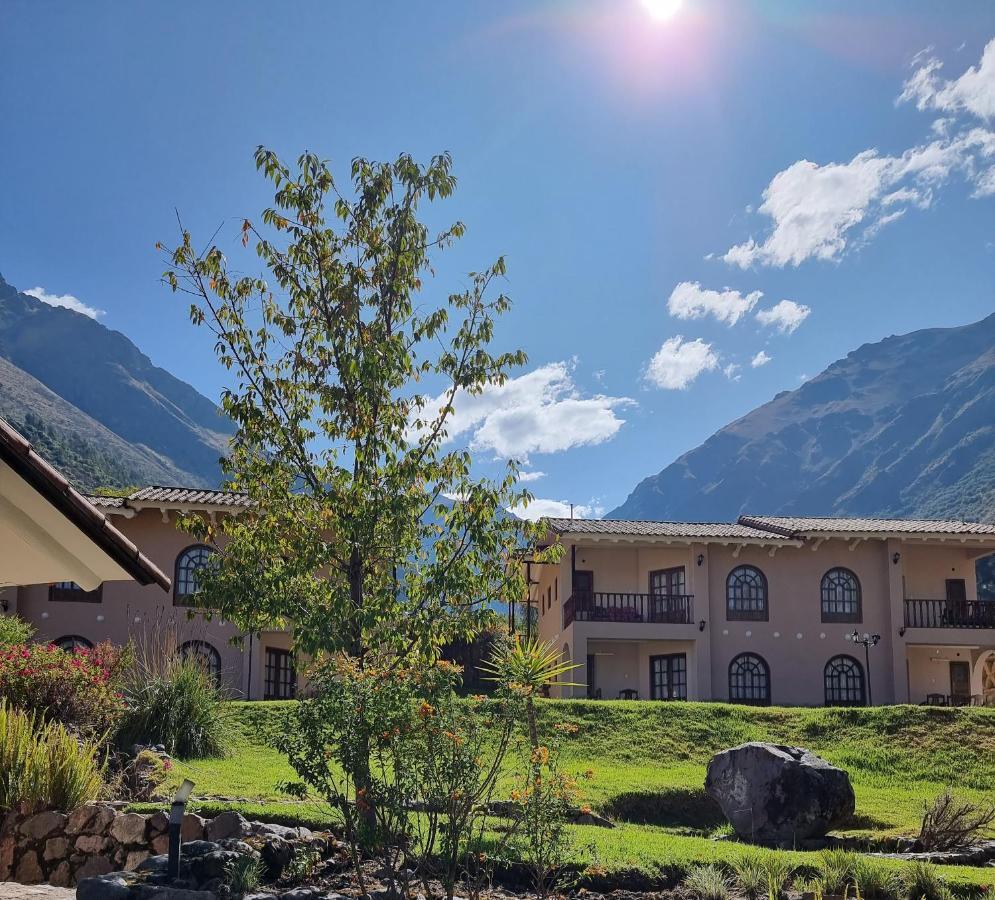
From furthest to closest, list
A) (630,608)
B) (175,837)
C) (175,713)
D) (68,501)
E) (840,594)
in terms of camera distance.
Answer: (840,594)
(630,608)
(175,713)
(175,837)
(68,501)

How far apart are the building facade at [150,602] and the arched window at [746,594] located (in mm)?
12102

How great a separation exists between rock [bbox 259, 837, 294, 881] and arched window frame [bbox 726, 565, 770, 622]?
21.6m

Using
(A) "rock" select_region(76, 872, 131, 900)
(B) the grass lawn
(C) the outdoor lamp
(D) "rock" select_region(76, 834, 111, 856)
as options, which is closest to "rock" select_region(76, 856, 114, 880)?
(D) "rock" select_region(76, 834, 111, 856)

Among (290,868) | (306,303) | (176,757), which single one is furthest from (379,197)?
(176,757)

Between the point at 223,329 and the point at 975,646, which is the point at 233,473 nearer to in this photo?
the point at 223,329

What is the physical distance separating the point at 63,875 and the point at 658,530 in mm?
21301

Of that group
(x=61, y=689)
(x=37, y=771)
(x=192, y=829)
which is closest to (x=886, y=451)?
(x=61, y=689)

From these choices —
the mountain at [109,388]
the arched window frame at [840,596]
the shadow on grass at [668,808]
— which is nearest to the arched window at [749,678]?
the arched window frame at [840,596]

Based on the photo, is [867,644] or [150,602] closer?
[150,602]

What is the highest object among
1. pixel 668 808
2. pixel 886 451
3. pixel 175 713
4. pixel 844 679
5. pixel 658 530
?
pixel 886 451

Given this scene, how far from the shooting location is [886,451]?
161 metres

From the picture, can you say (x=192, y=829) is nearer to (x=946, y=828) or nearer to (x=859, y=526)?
(x=946, y=828)

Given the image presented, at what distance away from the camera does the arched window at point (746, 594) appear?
98.2 ft

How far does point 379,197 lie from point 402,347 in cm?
173
